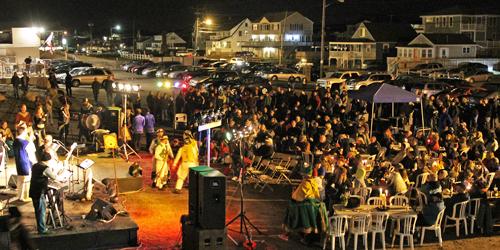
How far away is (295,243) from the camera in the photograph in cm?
1090

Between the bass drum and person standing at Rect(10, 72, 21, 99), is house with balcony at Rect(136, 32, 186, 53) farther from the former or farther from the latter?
the bass drum

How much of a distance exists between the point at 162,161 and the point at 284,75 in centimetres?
3187

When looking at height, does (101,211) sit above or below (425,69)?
below

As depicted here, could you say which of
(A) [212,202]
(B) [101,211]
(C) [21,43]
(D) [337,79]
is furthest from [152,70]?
(A) [212,202]

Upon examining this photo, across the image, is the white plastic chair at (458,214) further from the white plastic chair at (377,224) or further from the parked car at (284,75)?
the parked car at (284,75)

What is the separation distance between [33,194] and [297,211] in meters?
4.20

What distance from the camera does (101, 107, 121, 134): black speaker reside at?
18688 millimetres

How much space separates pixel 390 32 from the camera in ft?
243

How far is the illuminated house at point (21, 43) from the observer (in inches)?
1558

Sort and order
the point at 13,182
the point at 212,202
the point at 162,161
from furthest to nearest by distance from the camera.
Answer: the point at 162,161, the point at 13,182, the point at 212,202

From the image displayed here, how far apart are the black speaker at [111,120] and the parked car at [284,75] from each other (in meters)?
26.6

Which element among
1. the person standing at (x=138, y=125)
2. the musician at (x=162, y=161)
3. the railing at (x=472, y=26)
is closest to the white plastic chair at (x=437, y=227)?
the musician at (x=162, y=161)

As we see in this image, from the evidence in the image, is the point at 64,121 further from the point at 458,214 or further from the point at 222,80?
the point at 222,80

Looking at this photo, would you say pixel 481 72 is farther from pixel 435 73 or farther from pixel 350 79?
pixel 350 79
